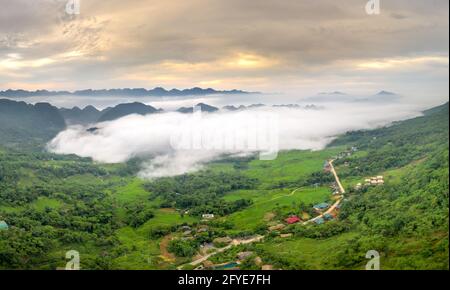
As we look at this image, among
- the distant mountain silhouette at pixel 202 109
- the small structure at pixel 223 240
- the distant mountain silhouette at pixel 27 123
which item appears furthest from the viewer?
the distant mountain silhouette at pixel 202 109

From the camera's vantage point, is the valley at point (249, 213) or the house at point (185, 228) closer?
the valley at point (249, 213)

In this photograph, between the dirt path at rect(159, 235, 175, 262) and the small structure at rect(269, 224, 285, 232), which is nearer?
the dirt path at rect(159, 235, 175, 262)

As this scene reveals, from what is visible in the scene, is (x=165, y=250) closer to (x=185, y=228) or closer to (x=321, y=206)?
(x=185, y=228)

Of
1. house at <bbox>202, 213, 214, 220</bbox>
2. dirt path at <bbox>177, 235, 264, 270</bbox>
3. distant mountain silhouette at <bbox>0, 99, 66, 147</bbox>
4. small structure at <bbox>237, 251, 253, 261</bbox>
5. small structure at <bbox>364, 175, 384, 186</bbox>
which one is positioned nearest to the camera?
small structure at <bbox>237, 251, 253, 261</bbox>

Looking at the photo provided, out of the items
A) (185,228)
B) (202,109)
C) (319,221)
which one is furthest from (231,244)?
(202,109)

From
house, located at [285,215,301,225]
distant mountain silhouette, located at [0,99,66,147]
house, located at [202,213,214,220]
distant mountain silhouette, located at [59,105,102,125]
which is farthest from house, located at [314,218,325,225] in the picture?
distant mountain silhouette, located at [59,105,102,125]

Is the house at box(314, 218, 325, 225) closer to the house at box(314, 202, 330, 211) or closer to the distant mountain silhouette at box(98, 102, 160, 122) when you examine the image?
the house at box(314, 202, 330, 211)

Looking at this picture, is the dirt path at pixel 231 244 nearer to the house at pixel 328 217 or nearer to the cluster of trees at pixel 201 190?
the house at pixel 328 217

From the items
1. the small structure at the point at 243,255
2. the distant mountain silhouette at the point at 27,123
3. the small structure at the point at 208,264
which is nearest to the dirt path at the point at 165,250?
the small structure at the point at 208,264
